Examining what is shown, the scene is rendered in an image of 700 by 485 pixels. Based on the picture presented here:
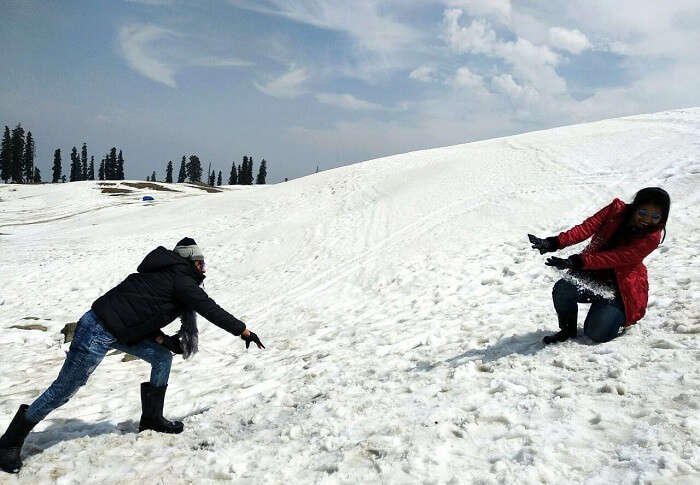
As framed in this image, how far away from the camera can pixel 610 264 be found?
5543 mm

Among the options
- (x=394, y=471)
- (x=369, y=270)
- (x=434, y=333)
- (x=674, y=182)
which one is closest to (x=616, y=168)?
(x=674, y=182)

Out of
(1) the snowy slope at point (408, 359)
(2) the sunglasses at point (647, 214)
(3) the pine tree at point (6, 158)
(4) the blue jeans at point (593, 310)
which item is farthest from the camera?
(3) the pine tree at point (6, 158)

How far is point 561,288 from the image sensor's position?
6125mm

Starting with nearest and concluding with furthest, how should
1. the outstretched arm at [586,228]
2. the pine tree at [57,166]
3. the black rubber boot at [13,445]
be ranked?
1. the black rubber boot at [13,445]
2. the outstretched arm at [586,228]
3. the pine tree at [57,166]

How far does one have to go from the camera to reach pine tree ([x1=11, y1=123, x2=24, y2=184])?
102 metres

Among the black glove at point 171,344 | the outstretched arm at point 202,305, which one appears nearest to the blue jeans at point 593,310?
the outstretched arm at point 202,305

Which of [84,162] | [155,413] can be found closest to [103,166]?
[84,162]

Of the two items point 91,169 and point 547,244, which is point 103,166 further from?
point 547,244

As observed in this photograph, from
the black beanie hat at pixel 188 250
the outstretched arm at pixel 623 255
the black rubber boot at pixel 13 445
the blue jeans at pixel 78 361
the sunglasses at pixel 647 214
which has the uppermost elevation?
the sunglasses at pixel 647 214

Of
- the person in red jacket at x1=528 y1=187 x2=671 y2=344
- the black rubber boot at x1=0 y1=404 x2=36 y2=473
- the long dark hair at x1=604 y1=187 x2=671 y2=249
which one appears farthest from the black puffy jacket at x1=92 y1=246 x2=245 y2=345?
the long dark hair at x1=604 y1=187 x2=671 y2=249

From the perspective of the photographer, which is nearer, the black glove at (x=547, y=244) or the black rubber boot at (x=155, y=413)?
the black rubber boot at (x=155, y=413)

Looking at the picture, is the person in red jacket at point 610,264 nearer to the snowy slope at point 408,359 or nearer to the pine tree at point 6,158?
the snowy slope at point 408,359

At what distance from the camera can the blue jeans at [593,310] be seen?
5.71 metres

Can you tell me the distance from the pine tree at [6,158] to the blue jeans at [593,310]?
125 metres
